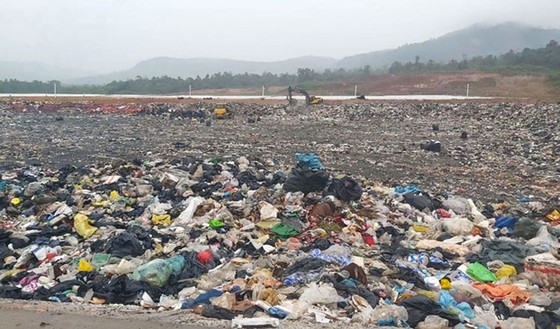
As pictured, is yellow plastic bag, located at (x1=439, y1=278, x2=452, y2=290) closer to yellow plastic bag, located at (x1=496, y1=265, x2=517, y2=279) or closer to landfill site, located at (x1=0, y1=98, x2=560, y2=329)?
landfill site, located at (x1=0, y1=98, x2=560, y2=329)

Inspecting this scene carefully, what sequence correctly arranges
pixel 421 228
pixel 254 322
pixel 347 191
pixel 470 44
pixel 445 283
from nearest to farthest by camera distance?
pixel 254 322 < pixel 445 283 < pixel 421 228 < pixel 347 191 < pixel 470 44

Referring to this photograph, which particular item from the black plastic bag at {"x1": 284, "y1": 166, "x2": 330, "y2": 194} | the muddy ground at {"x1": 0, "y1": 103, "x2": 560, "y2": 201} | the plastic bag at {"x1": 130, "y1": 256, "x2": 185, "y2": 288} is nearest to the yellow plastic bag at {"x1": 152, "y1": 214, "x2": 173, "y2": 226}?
the plastic bag at {"x1": 130, "y1": 256, "x2": 185, "y2": 288}

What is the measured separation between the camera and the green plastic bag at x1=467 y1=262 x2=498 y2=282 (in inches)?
182

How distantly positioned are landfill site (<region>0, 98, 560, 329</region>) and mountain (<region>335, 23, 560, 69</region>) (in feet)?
389

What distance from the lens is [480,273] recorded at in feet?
15.4

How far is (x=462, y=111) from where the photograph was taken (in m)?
20.9

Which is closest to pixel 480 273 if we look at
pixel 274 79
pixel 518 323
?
pixel 518 323

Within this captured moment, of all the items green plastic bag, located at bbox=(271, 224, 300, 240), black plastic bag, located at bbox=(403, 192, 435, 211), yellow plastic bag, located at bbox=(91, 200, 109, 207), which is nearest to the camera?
green plastic bag, located at bbox=(271, 224, 300, 240)

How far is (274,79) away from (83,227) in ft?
144

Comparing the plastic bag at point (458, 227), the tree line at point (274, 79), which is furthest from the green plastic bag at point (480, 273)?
the tree line at point (274, 79)

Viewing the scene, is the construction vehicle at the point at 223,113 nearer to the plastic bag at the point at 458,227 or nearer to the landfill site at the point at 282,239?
the landfill site at the point at 282,239

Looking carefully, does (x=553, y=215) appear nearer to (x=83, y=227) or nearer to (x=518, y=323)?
(x=518, y=323)

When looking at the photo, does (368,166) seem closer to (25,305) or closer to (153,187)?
(153,187)

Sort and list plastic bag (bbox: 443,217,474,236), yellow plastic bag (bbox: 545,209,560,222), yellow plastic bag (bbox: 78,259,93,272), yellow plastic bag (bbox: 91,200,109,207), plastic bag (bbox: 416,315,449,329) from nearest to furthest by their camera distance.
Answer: plastic bag (bbox: 416,315,449,329)
yellow plastic bag (bbox: 78,259,93,272)
plastic bag (bbox: 443,217,474,236)
yellow plastic bag (bbox: 545,209,560,222)
yellow plastic bag (bbox: 91,200,109,207)
